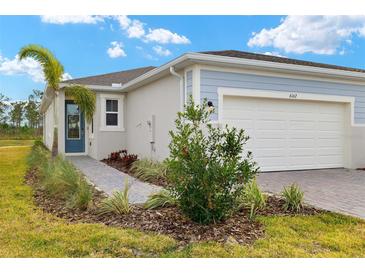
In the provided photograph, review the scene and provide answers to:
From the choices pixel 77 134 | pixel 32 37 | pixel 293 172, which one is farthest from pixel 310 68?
pixel 77 134

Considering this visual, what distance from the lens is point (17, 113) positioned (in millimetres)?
35750

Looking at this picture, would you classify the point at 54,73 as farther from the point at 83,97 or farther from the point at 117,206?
the point at 117,206

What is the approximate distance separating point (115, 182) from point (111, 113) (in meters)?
6.15

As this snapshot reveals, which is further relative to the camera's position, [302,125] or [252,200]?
[302,125]

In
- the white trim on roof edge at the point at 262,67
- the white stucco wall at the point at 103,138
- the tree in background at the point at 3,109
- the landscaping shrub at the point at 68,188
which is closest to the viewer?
the landscaping shrub at the point at 68,188

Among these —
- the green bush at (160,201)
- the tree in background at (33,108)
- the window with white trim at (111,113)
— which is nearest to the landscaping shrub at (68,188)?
the green bush at (160,201)

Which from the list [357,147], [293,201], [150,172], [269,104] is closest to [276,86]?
[269,104]

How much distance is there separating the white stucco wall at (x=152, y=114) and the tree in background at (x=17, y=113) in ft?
90.6

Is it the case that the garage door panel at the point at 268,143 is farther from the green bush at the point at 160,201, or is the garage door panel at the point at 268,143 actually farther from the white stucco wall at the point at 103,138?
the white stucco wall at the point at 103,138

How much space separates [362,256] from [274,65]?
6099mm

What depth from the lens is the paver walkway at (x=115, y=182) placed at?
6094 millimetres

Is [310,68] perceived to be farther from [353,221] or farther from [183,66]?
[353,221]

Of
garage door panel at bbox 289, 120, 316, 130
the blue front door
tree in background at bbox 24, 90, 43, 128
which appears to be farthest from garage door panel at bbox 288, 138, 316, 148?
tree in background at bbox 24, 90, 43, 128
